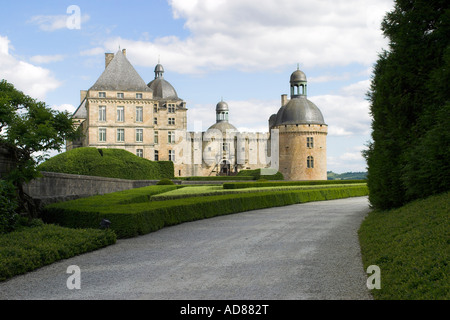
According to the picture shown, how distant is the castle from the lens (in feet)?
144

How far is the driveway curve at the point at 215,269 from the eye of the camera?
526cm

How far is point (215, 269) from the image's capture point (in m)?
6.41

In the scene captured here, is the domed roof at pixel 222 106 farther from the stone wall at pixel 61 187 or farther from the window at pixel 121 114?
the stone wall at pixel 61 187

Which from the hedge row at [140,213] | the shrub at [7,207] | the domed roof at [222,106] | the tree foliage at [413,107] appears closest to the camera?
the shrub at [7,207]

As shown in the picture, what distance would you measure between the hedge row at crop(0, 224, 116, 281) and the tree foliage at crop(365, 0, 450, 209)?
6.66 metres

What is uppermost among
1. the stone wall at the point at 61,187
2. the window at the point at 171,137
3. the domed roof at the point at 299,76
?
the domed roof at the point at 299,76

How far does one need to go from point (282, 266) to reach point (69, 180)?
35.2 ft

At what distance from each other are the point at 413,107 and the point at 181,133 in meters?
45.6

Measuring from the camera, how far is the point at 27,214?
10.5 meters

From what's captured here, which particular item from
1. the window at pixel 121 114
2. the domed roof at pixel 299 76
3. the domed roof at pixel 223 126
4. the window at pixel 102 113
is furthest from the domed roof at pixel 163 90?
the domed roof at pixel 299 76

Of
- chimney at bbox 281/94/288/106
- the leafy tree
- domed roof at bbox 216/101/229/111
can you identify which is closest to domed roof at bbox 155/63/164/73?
domed roof at bbox 216/101/229/111

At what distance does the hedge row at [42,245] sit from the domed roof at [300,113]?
43.4 m

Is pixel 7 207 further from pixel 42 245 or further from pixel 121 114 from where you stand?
pixel 121 114

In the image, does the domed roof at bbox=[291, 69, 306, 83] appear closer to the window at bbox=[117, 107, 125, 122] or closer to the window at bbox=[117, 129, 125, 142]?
the window at bbox=[117, 107, 125, 122]
